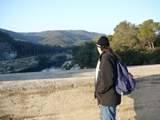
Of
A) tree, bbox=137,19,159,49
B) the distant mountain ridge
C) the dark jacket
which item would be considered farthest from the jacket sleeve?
the distant mountain ridge

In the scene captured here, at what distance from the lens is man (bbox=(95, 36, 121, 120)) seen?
4.28 meters

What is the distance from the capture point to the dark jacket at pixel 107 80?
427 centimetres

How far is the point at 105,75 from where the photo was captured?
4.27 meters

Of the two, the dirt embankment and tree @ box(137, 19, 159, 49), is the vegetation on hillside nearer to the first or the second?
tree @ box(137, 19, 159, 49)

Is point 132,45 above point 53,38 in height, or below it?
above

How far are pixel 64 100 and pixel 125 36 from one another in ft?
125

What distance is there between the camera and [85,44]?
4100 cm

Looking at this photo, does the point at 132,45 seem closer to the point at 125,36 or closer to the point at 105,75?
the point at 125,36

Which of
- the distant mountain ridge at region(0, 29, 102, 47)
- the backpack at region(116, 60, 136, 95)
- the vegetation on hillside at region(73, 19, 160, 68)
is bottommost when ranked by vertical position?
the distant mountain ridge at region(0, 29, 102, 47)

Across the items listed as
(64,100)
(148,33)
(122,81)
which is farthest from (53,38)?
(122,81)

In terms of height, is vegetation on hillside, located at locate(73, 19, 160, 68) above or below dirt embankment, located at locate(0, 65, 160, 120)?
below

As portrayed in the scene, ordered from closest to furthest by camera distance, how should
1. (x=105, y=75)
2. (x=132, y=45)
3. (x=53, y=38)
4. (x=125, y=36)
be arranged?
(x=105, y=75), (x=132, y=45), (x=125, y=36), (x=53, y=38)

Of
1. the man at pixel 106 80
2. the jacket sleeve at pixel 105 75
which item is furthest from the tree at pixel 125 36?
the jacket sleeve at pixel 105 75

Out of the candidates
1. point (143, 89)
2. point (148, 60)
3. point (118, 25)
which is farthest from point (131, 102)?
point (118, 25)
